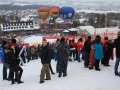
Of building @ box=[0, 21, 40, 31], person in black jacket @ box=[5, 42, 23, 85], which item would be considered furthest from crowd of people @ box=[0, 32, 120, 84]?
building @ box=[0, 21, 40, 31]

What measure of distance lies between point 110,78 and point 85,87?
1094 mm

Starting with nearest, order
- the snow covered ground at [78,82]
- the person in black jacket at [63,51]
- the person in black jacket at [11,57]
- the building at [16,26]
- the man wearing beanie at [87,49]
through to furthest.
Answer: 1. the snow covered ground at [78,82]
2. the person in black jacket at [11,57]
3. the person in black jacket at [63,51]
4. the man wearing beanie at [87,49]
5. the building at [16,26]

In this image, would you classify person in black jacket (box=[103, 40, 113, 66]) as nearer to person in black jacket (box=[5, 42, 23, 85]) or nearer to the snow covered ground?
the snow covered ground

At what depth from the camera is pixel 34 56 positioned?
530 inches

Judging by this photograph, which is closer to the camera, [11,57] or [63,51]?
[11,57]

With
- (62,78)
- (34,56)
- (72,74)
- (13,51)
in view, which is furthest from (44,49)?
(34,56)

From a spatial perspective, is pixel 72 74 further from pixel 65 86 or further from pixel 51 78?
pixel 65 86

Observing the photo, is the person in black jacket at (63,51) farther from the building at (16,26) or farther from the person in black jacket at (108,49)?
the building at (16,26)

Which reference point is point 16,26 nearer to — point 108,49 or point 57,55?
point 108,49

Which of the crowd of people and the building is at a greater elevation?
the crowd of people

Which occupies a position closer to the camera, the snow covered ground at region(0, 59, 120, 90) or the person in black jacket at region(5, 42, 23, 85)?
the snow covered ground at region(0, 59, 120, 90)

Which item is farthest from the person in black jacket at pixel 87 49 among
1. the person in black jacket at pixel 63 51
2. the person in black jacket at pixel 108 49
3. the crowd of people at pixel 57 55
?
the person in black jacket at pixel 63 51

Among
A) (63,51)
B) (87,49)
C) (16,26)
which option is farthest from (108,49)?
(16,26)

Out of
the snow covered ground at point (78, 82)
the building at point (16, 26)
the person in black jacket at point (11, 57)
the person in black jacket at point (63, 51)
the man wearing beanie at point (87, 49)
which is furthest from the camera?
the building at point (16, 26)
